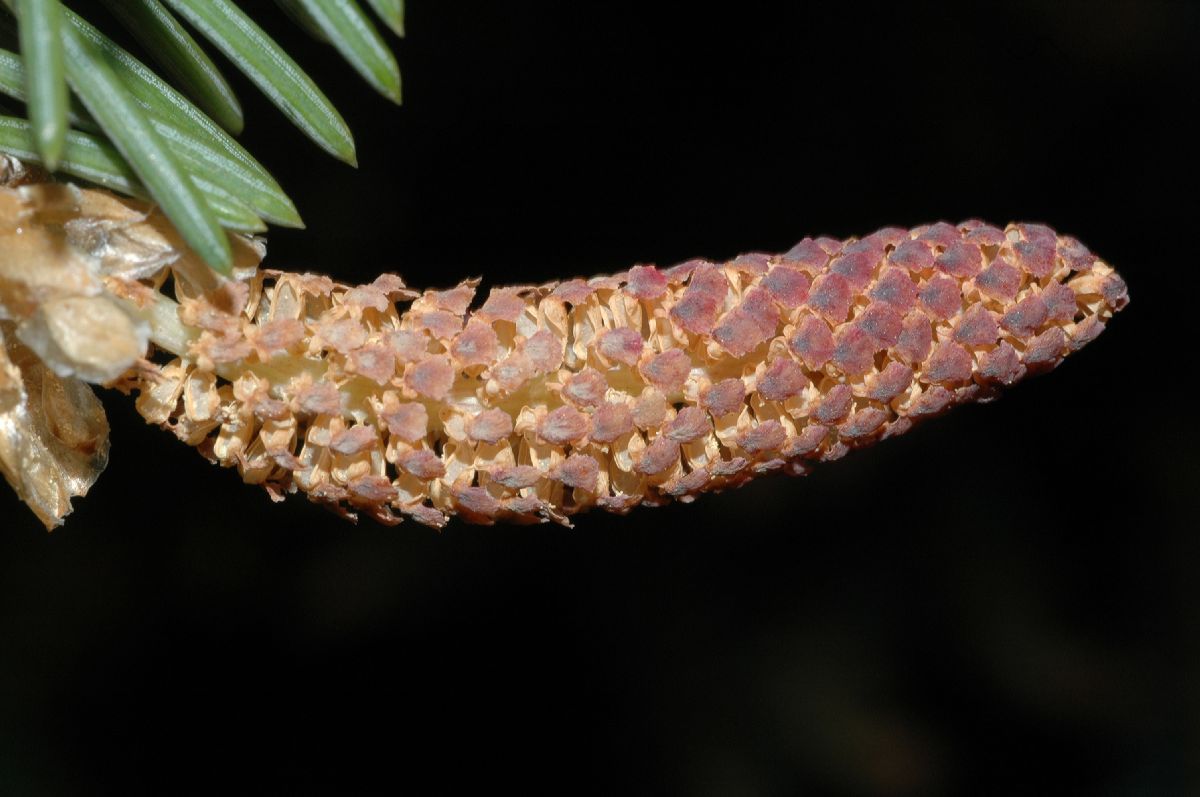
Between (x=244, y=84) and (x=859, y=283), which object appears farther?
(x=244, y=84)

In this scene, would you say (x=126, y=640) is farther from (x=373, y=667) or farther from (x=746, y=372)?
(x=746, y=372)

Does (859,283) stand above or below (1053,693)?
above

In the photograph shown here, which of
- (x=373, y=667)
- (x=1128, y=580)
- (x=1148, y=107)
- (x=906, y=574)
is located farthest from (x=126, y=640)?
(x=1148, y=107)

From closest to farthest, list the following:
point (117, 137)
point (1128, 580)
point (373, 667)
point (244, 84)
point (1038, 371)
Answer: point (117, 137) < point (1038, 371) < point (244, 84) < point (373, 667) < point (1128, 580)

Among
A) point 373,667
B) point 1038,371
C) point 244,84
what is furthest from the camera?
point 373,667

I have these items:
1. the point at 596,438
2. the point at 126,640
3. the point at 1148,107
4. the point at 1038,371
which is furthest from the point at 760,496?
the point at 596,438

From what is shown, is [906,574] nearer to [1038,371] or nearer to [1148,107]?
[1148,107]

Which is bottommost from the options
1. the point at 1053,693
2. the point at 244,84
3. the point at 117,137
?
the point at 1053,693
